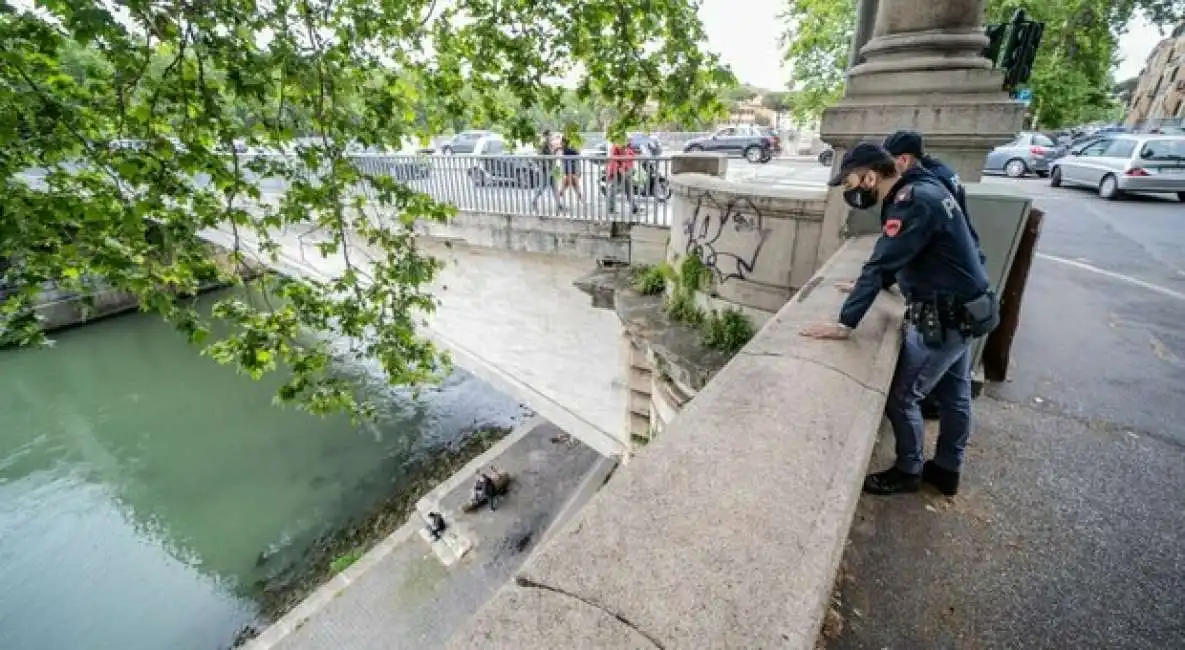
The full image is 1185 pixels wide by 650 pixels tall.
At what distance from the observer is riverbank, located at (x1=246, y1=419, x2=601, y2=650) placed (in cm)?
855

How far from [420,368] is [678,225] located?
10.5ft

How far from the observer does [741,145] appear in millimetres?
24484

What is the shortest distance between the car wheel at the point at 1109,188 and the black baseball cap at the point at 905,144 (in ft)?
52.4

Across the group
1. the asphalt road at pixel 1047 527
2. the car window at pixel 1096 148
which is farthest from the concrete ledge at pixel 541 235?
the car window at pixel 1096 148

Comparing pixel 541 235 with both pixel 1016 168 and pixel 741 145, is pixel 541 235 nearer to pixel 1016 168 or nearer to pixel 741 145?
pixel 741 145

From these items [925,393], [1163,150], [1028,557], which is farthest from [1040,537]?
[1163,150]

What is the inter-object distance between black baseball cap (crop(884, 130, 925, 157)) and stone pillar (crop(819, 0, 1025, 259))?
1.60 metres

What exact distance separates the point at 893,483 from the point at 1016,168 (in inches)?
917

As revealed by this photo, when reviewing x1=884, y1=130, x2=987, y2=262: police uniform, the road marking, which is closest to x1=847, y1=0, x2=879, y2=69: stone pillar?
x1=884, y1=130, x2=987, y2=262: police uniform

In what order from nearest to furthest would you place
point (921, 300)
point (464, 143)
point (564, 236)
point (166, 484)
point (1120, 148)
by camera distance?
point (921, 300) → point (564, 236) → point (1120, 148) → point (166, 484) → point (464, 143)

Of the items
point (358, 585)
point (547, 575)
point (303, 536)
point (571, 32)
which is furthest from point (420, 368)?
point (303, 536)

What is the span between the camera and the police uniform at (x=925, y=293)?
87.8 inches

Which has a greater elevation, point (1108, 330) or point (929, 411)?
point (929, 411)

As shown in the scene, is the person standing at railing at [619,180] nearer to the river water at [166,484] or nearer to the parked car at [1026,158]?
the river water at [166,484]
